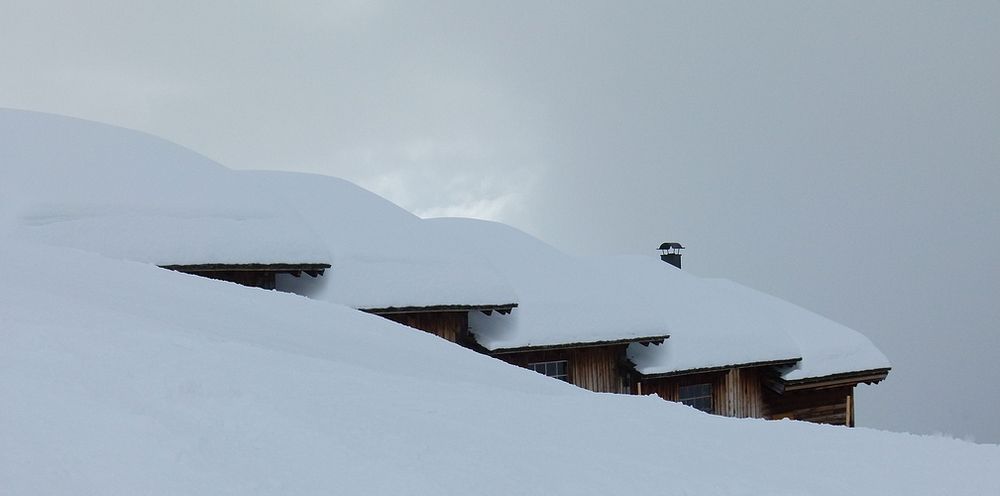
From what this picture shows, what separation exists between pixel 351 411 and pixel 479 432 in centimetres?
67

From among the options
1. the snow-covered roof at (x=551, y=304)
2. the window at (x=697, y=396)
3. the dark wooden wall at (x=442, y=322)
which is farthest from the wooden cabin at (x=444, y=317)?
the window at (x=697, y=396)

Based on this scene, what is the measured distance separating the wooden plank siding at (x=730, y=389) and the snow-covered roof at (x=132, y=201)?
285 inches

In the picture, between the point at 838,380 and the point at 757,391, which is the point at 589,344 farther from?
the point at 838,380

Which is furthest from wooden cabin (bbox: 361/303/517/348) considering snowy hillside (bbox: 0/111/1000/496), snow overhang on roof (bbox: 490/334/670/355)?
snowy hillside (bbox: 0/111/1000/496)

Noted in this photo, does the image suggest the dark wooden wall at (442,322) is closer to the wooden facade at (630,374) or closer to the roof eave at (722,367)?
the wooden facade at (630,374)

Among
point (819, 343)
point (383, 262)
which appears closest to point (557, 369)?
point (383, 262)

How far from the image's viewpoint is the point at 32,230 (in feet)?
30.6

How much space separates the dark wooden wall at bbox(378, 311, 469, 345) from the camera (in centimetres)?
1220

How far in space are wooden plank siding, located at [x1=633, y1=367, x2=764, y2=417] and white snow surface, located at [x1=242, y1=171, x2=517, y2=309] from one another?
4.19 m

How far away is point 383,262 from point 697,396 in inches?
270

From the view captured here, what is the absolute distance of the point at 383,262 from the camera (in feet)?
39.5

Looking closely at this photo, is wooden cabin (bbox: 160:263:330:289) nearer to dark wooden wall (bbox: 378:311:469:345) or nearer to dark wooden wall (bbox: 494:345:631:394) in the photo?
dark wooden wall (bbox: 378:311:469:345)

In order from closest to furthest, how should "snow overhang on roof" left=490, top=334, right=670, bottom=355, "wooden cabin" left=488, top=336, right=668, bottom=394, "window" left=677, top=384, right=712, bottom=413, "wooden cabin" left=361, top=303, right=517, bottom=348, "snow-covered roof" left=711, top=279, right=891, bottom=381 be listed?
"wooden cabin" left=361, top=303, right=517, bottom=348 < "snow overhang on roof" left=490, top=334, right=670, bottom=355 < "wooden cabin" left=488, top=336, right=668, bottom=394 < "window" left=677, top=384, right=712, bottom=413 < "snow-covered roof" left=711, top=279, right=891, bottom=381

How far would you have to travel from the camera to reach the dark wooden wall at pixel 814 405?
52.4 ft
